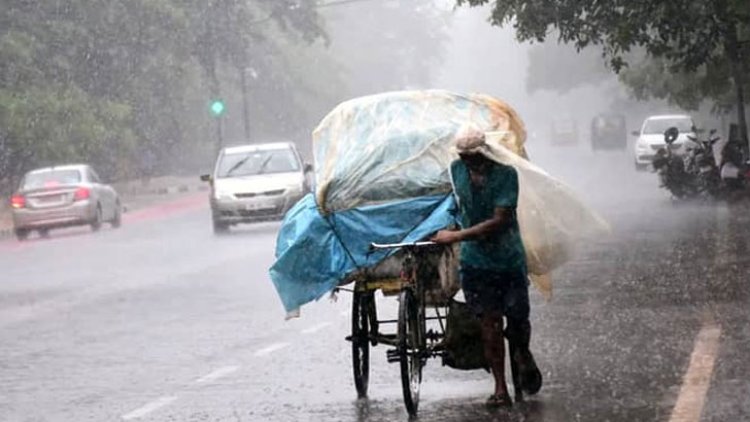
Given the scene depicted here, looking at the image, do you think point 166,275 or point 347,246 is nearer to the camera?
point 347,246

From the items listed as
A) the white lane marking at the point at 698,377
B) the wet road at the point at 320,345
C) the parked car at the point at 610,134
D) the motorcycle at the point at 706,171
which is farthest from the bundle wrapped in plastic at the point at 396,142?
the parked car at the point at 610,134

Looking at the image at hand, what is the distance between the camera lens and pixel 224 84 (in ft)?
263

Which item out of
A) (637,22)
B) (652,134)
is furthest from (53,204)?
(652,134)

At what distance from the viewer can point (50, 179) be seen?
128 feet

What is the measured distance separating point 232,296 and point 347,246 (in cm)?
906

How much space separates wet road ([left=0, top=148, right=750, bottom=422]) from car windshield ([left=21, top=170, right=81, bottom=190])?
11.5 m

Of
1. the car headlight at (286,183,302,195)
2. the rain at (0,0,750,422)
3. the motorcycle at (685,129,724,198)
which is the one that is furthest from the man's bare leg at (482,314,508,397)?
the motorcycle at (685,129,724,198)

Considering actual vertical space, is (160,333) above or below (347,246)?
below

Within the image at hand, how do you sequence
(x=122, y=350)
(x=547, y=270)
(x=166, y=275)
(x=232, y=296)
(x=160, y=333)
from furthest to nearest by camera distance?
(x=166, y=275) → (x=232, y=296) → (x=160, y=333) → (x=122, y=350) → (x=547, y=270)

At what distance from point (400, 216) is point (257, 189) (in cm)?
2299

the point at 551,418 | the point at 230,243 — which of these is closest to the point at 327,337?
the point at 551,418

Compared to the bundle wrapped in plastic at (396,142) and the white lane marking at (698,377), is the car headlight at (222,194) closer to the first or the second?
the white lane marking at (698,377)

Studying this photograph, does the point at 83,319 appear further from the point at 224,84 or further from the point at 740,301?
the point at 224,84

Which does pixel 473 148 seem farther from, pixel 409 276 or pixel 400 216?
pixel 400 216
